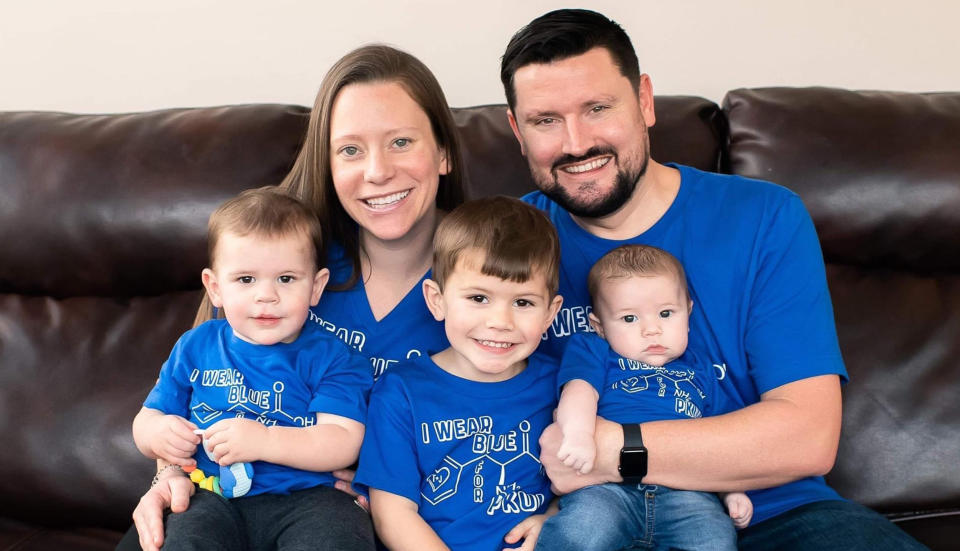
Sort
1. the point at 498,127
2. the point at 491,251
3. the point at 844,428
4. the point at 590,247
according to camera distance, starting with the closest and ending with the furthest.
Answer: the point at 491,251, the point at 590,247, the point at 844,428, the point at 498,127

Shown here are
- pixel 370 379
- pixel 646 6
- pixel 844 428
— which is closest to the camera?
pixel 370 379

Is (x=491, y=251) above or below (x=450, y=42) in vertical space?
below

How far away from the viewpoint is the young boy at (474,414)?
5.53ft

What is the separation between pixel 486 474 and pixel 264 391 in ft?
1.54

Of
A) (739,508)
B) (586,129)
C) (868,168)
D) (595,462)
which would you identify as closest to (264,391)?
(595,462)

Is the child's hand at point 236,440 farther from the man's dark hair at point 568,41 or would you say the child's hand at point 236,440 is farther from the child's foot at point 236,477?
the man's dark hair at point 568,41

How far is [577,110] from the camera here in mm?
1914

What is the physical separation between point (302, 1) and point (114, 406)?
1.29 metres

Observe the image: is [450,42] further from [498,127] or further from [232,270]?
[232,270]

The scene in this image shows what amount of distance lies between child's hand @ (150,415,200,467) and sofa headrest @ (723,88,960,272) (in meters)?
1.49

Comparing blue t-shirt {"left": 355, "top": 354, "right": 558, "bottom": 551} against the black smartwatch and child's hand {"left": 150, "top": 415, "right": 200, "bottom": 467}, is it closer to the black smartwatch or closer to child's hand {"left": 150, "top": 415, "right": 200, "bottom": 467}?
the black smartwatch

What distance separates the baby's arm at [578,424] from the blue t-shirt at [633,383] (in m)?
0.04

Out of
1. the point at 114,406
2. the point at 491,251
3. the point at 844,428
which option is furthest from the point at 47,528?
the point at 844,428

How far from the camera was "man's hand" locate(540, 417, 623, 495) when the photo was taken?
1.68 metres
